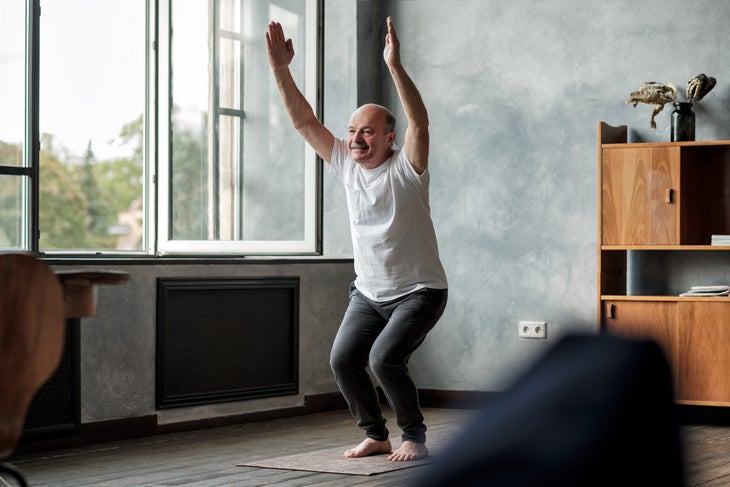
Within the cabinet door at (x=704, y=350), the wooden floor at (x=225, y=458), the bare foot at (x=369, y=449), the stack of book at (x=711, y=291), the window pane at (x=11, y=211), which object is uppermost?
the window pane at (x=11, y=211)

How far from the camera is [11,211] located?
14.8 feet

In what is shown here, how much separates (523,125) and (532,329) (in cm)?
110

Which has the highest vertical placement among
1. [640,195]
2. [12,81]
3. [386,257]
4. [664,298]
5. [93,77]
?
[93,77]

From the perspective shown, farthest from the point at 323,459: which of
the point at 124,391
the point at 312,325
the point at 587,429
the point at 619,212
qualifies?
the point at 587,429

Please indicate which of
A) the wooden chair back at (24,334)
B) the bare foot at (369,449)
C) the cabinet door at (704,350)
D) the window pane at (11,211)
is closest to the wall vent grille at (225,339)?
the window pane at (11,211)

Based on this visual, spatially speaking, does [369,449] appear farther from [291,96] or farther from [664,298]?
[664,298]

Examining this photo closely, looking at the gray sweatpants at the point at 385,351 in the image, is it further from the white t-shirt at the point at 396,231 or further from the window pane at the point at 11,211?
the window pane at the point at 11,211

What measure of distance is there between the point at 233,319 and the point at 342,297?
771 millimetres

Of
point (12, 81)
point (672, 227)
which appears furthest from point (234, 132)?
point (672, 227)

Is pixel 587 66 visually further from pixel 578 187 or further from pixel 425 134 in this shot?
pixel 425 134

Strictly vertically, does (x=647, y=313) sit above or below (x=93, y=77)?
below

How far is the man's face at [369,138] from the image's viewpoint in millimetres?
4062

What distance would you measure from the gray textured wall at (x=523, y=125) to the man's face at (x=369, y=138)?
1.87 meters

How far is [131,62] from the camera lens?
5223 millimetres
